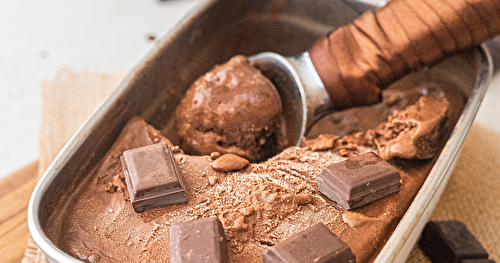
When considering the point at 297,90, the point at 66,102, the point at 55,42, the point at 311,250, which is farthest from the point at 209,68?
the point at 55,42

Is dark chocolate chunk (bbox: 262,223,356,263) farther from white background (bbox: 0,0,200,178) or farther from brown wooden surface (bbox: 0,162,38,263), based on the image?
white background (bbox: 0,0,200,178)

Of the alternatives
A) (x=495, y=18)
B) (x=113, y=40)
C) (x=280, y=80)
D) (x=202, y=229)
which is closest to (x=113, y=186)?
(x=202, y=229)

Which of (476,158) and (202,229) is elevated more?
(202,229)

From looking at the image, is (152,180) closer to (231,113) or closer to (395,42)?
(231,113)

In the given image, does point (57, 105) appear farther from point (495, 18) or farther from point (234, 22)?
point (495, 18)

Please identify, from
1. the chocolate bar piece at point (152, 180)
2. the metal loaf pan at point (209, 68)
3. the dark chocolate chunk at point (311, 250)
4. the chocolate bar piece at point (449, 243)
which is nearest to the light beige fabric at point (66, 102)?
the metal loaf pan at point (209, 68)

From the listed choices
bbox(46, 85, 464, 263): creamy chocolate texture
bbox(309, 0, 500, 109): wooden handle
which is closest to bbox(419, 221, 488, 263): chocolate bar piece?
bbox(46, 85, 464, 263): creamy chocolate texture
